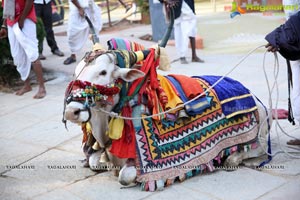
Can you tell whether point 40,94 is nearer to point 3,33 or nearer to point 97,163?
point 3,33

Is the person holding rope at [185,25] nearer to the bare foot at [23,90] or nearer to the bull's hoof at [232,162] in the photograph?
the bare foot at [23,90]

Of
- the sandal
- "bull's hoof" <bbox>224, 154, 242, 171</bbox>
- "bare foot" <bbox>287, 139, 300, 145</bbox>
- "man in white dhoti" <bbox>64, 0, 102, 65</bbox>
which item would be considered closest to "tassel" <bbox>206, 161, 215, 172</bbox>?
"bull's hoof" <bbox>224, 154, 242, 171</bbox>

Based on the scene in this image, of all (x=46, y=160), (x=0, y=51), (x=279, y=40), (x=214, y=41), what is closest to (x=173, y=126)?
(x=279, y=40)

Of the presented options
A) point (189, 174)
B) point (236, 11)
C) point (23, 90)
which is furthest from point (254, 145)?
point (236, 11)

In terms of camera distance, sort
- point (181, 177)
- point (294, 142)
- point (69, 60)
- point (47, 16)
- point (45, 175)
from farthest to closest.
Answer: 1. point (47, 16)
2. point (69, 60)
3. point (294, 142)
4. point (45, 175)
5. point (181, 177)

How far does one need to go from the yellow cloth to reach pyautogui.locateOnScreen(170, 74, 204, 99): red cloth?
10cm

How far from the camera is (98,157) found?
4.51 meters

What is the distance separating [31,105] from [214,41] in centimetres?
420

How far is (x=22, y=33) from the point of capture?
705 cm

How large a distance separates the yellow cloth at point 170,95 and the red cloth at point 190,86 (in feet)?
0.34

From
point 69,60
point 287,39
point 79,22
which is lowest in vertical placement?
point 69,60

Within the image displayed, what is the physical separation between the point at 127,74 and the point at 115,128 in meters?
0.43

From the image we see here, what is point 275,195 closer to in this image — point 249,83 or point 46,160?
point 46,160

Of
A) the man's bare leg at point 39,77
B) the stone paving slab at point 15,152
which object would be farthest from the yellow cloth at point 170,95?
the man's bare leg at point 39,77
